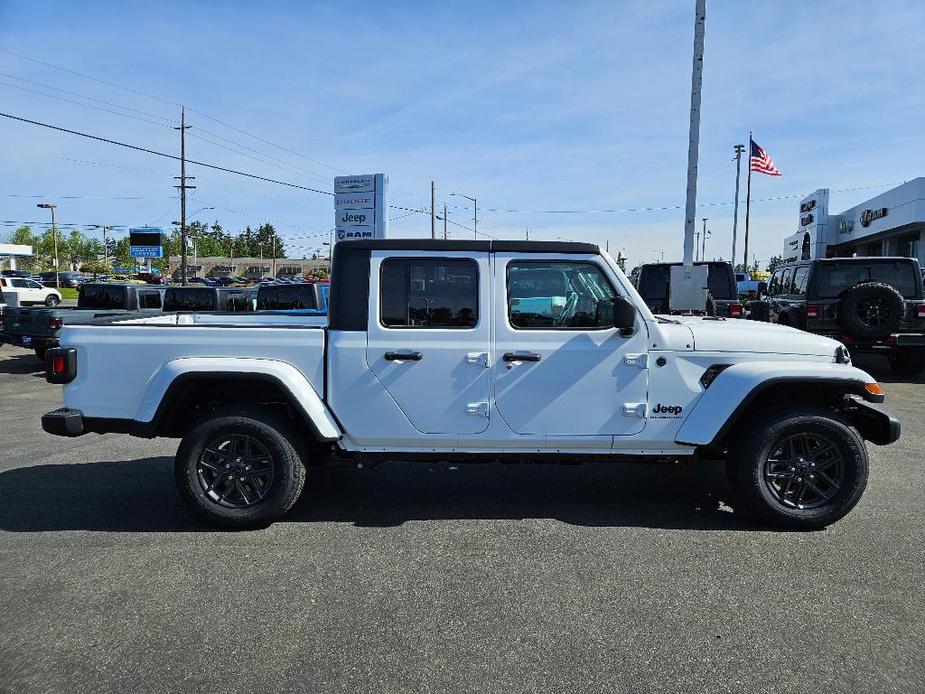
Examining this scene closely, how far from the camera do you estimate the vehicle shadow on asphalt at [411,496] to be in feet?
15.0

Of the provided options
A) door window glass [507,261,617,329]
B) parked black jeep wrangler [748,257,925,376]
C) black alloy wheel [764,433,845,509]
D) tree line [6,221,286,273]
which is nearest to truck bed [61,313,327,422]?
door window glass [507,261,617,329]

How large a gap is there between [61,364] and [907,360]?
1217cm

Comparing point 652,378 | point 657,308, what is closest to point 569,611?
point 652,378

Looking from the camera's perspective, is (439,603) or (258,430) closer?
(439,603)

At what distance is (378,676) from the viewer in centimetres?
279

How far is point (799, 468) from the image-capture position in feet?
14.2

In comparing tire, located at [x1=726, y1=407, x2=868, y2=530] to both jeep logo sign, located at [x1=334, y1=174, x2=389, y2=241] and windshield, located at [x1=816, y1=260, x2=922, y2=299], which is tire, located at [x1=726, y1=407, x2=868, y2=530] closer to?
windshield, located at [x1=816, y1=260, x2=922, y2=299]

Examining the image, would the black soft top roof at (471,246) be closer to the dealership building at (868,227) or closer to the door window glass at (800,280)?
the door window glass at (800,280)

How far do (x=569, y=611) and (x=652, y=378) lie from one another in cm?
167

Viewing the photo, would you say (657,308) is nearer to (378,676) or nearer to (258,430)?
(258,430)

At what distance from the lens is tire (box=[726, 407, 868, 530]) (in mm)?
4258

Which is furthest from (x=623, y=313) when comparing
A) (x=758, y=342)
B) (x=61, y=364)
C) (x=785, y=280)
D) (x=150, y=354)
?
(x=785, y=280)

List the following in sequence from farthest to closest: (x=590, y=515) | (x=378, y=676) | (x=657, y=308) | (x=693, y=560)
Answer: (x=657, y=308) → (x=590, y=515) → (x=693, y=560) → (x=378, y=676)

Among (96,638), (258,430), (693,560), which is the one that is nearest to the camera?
(96,638)
